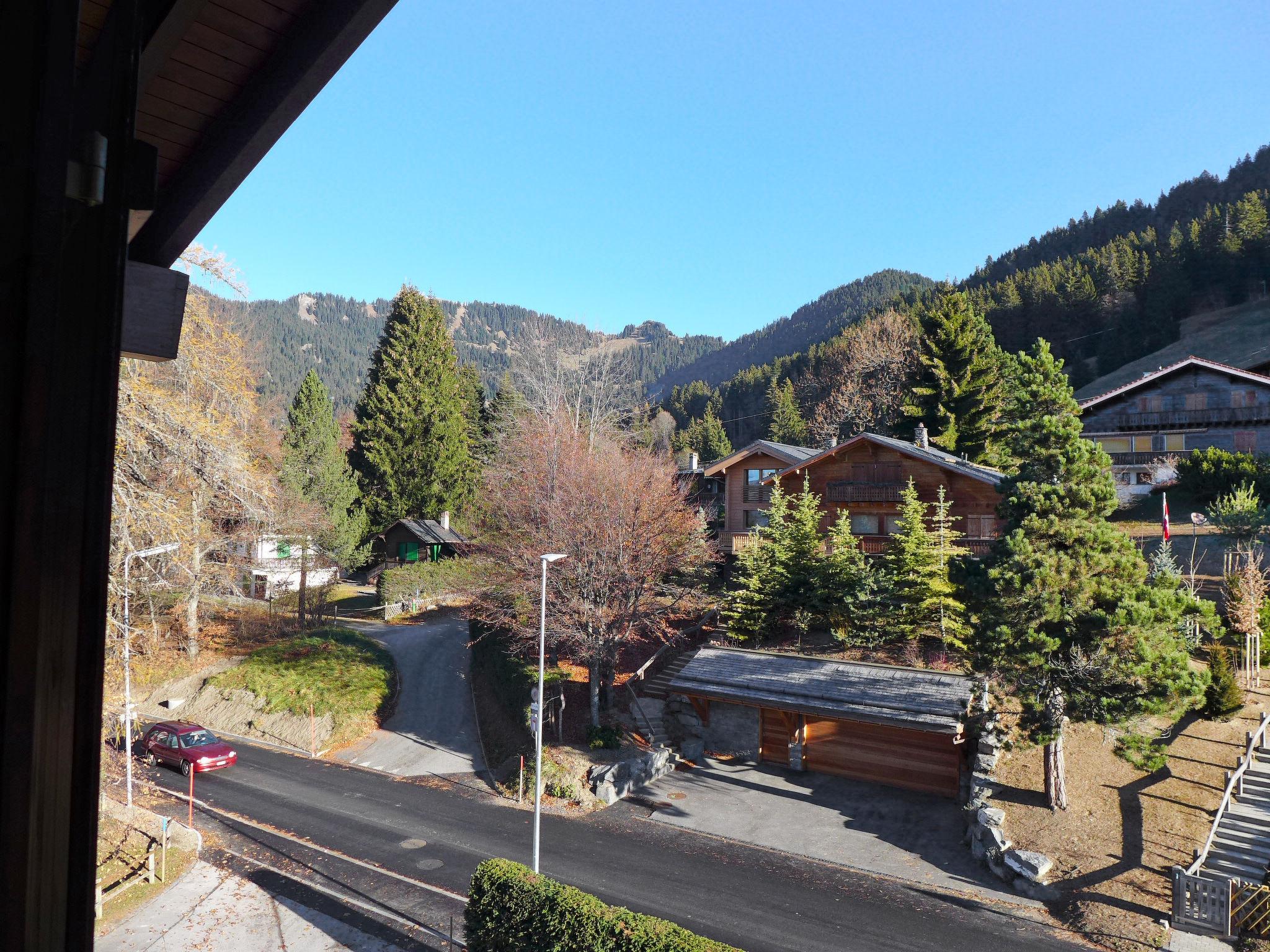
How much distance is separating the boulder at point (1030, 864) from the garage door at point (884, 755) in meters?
4.53

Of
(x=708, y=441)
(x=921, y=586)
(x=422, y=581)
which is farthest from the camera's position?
(x=708, y=441)

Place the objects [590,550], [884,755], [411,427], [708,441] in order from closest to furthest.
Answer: [884,755] < [590,550] < [411,427] < [708,441]

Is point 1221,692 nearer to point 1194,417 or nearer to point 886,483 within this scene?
point 886,483

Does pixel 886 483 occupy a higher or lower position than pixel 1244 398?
lower

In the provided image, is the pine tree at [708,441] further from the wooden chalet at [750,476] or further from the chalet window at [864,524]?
the chalet window at [864,524]

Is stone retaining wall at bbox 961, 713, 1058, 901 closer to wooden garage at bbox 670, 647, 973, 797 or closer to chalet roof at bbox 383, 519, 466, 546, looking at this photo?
wooden garage at bbox 670, 647, 973, 797

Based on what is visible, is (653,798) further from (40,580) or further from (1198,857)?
(40,580)

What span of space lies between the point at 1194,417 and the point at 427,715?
4536 centimetres

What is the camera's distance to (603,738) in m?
26.2

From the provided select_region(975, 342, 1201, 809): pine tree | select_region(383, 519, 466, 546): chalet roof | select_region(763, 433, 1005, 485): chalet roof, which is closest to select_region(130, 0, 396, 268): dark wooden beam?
select_region(975, 342, 1201, 809): pine tree

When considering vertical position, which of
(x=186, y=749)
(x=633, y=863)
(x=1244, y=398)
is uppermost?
(x=1244, y=398)

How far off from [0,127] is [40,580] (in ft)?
2.69

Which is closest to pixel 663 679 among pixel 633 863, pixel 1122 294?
pixel 633 863

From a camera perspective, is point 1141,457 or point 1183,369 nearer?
point 1183,369
